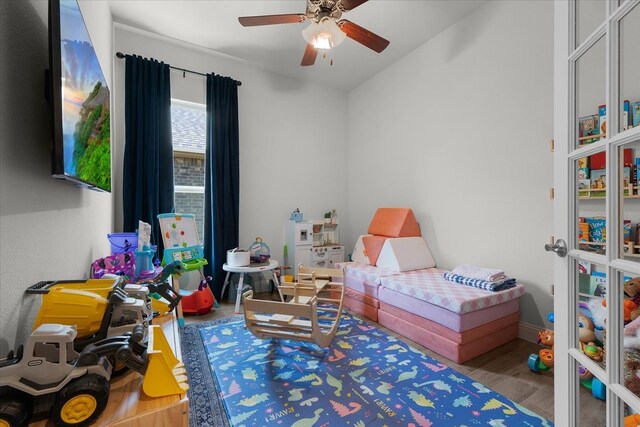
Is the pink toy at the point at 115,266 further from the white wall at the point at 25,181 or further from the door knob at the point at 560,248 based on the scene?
the door knob at the point at 560,248

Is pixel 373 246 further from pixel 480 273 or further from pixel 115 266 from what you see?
pixel 115 266

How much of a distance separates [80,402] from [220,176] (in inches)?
113

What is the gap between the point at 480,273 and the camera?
7.71ft

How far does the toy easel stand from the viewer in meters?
2.50

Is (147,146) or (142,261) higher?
(147,146)

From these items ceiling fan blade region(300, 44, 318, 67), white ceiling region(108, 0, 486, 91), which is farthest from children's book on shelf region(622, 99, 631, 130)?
white ceiling region(108, 0, 486, 91)

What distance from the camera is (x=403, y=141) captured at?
347 centimetres

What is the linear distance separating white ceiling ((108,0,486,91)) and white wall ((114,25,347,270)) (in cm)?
18

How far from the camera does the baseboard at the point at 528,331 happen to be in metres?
2.23

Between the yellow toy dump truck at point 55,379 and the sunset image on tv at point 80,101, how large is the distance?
55cm

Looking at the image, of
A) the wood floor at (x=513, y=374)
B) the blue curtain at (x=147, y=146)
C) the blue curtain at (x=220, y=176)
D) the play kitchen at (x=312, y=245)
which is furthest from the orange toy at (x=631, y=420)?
the blue curtain at (x=147, y=146)

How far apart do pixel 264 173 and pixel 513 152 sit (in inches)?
107

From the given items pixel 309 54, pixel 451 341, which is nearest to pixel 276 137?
pixel 309 54

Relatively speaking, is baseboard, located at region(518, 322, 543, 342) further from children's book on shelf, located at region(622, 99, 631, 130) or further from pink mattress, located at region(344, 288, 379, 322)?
children's book on shelf, located at region(622, 99, 631, 130)
